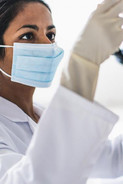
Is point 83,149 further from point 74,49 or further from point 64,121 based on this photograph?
point 74,49

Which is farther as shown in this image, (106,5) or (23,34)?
(23,34)

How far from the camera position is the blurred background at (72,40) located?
2620 mm

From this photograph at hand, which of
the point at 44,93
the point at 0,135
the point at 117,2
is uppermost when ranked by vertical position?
the point at 117,2

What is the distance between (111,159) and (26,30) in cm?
65

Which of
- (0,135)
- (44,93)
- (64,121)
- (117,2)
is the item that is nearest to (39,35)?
(0,135)

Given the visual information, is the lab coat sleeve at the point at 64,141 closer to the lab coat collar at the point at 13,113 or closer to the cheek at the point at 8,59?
the lab coat collar at the point at 13,113

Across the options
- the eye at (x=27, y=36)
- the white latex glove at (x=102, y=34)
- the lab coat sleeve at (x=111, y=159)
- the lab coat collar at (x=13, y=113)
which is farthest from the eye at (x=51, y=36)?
the white latex glove at (x=102, y=34)

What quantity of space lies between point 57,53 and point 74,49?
25.8 inches

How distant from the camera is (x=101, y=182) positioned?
160 centimetres

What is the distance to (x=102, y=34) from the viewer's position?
865 mm

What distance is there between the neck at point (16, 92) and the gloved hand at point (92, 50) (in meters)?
0.71

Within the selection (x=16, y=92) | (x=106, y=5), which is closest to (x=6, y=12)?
(x=16, y=92)

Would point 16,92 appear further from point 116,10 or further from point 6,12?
point 116,10

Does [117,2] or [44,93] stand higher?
[117,2]
